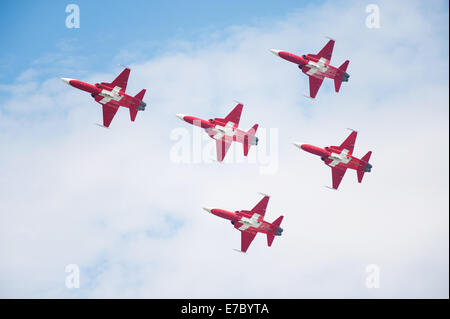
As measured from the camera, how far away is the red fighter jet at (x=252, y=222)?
9894cm

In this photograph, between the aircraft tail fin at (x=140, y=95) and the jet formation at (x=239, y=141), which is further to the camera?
the aircraft tail fin at (x=140, y=95)

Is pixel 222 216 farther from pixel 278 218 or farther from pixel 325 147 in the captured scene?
pixel 325 147

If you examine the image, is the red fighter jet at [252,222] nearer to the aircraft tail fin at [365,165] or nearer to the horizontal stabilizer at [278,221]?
the horizontal stabilizer at [278,221]

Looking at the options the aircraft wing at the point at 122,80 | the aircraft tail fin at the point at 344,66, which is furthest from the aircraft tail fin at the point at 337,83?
the aircraft wing at the point at 122,80

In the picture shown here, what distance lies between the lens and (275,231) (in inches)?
3888

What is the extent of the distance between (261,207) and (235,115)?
12.2m

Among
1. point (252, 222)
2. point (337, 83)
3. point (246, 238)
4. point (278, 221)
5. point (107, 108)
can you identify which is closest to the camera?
point (278, 221)

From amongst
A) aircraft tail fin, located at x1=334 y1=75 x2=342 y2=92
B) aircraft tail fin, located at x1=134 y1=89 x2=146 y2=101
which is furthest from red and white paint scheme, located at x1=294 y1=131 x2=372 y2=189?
aircraft tail fin, located at x1=134 y1=89 x2=146 y2=101

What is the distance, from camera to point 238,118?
336 ft

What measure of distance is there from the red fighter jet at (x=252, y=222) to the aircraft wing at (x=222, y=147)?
680 centimetres

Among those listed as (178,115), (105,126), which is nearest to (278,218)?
(178,115)

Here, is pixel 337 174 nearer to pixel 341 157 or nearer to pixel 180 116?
pixel 341 157

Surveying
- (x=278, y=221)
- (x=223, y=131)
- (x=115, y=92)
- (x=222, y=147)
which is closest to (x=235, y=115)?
(x=223, y=131)
